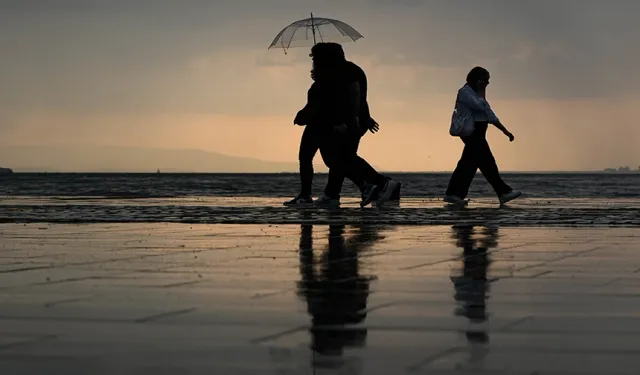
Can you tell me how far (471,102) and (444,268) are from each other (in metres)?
12.7

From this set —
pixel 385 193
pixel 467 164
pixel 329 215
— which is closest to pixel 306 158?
pixel 385 193

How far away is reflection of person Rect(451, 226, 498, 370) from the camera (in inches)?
198

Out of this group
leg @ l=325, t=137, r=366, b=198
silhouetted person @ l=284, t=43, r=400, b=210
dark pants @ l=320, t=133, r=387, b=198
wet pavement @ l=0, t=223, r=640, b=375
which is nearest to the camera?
wet pavement @ l=0, t=223, r=640, b=375

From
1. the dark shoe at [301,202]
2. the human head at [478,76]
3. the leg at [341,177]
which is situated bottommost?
the dark shoe at [301,202]

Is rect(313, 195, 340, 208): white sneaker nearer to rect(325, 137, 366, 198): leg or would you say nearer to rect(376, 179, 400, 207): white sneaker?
rect(325, 137, 366, 198): leg

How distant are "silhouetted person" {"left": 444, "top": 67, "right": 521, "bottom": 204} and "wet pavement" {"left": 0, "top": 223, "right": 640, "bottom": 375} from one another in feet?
31.7

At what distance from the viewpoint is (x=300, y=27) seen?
79.5ft

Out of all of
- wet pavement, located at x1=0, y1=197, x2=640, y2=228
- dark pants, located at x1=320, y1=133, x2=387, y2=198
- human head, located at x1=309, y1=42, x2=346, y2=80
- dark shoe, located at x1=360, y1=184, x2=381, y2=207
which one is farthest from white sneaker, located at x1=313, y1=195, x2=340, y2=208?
human head, located at x1=309, y1=42, x2=346, y2=80

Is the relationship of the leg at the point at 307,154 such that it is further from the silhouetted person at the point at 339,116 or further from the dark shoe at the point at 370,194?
the dark shoe at the point at 370,194

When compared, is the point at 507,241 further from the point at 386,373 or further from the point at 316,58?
the point at 316,58

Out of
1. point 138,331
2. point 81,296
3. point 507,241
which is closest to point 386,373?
point 138,331

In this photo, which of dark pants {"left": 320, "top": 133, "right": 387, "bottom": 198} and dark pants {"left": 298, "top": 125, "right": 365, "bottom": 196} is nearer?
dark pants {"left": 320, "top": 133, "right": 387, "bottom": 198}


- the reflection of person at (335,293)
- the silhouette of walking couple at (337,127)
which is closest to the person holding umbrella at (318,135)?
the silhouette of walking couple at (337,127)

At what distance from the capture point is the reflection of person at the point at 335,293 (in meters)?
5.07
